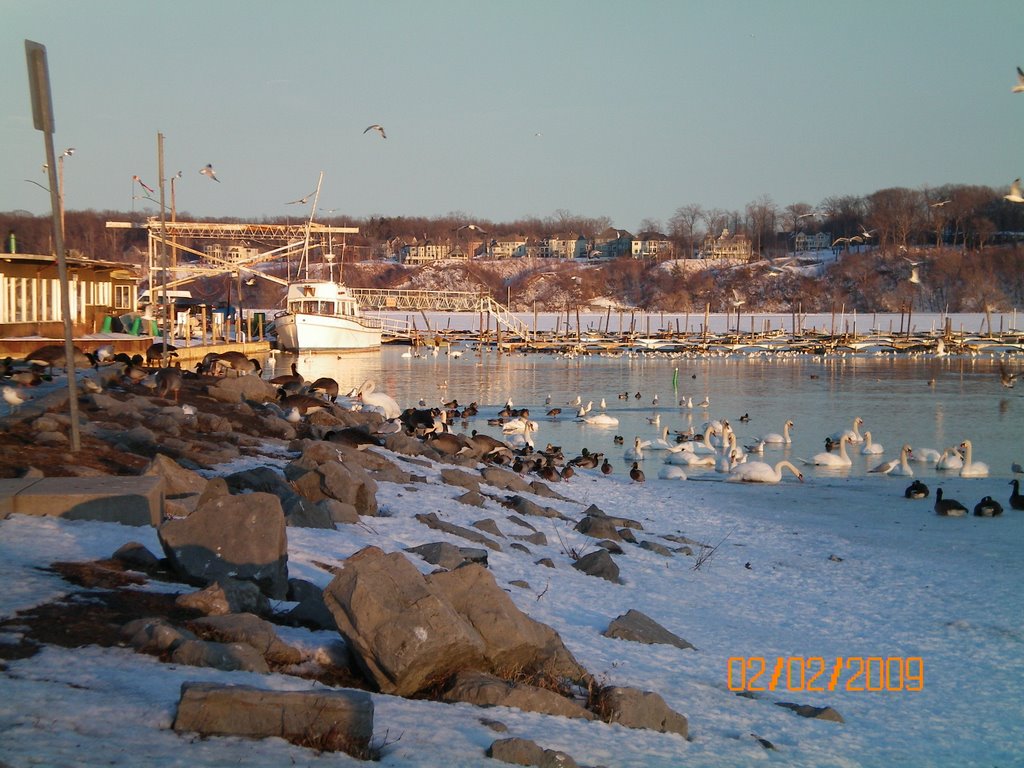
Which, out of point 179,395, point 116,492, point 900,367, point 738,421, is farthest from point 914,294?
point 116,492

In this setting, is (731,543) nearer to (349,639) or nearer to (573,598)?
(573,598)

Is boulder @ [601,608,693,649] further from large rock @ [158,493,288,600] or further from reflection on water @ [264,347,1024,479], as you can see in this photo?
reflection on water @ [264,347,1024,479]

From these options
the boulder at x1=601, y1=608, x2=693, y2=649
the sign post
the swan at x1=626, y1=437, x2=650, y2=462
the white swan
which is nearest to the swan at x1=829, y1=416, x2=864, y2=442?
the swan at x1=626, y1=437, x2=650, y2=462

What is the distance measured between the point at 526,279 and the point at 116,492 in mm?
138101

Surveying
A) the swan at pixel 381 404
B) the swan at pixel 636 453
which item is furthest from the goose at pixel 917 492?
the swan at pixel 381 404

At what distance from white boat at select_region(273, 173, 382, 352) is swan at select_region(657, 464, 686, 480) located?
42.5 meters

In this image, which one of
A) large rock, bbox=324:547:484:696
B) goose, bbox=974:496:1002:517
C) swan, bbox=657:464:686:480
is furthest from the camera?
swan, bbox=657:464:686:480

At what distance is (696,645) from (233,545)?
3.50 m

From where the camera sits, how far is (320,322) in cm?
6253

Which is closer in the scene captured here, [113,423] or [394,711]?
[394,711]

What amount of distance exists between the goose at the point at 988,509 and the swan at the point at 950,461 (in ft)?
19.0

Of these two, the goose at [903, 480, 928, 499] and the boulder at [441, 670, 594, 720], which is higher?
the boulder at [441, 670, 594, 720]

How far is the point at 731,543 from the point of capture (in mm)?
12688

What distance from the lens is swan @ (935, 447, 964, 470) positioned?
2103cm
